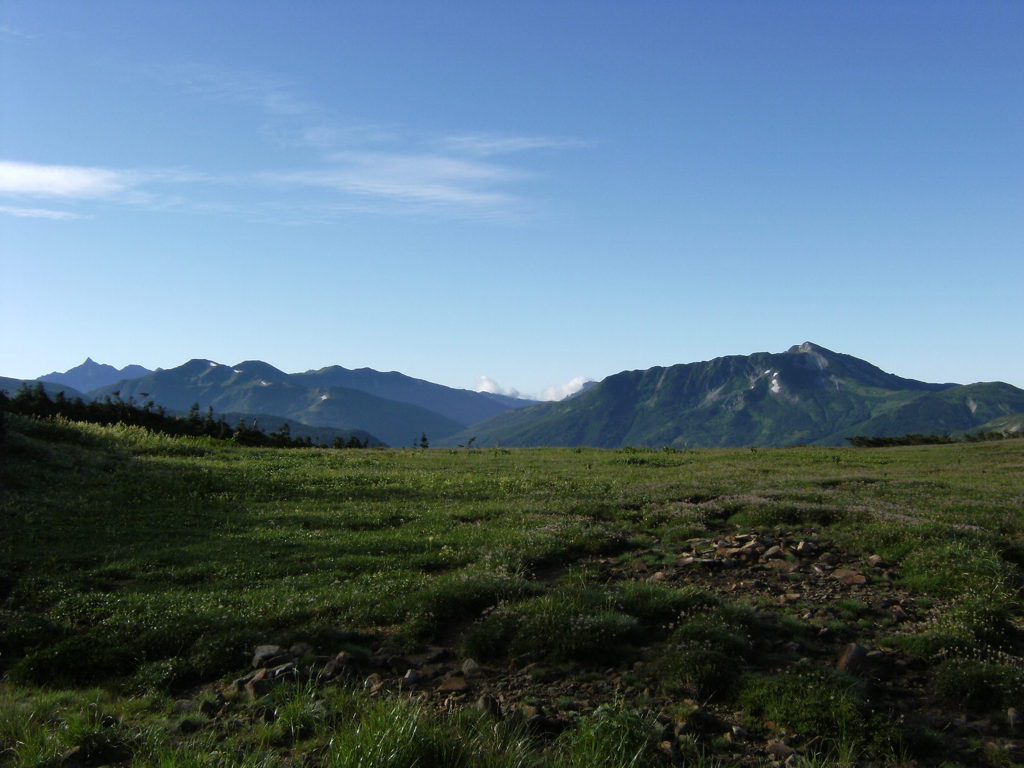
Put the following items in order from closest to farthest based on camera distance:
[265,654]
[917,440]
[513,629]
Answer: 1. [265,654]
2. [513,629]
3. [917,440]

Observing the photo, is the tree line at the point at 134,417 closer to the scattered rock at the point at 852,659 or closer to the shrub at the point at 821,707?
the scattered rock at the point at 852,659

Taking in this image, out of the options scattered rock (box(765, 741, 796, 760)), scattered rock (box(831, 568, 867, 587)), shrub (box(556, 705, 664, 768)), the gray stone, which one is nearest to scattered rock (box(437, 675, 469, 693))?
shrub (box(556, 705, 664, 768))

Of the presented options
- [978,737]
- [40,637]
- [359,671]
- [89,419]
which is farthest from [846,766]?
[89,419]

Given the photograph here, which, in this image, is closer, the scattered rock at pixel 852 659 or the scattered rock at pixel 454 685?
the scattered rock at pixel 454 685

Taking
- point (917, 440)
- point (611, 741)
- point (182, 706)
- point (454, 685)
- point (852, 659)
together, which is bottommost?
point (182, 706)

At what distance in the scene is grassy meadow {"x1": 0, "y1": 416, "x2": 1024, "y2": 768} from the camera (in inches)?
327

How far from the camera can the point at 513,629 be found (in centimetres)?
1170

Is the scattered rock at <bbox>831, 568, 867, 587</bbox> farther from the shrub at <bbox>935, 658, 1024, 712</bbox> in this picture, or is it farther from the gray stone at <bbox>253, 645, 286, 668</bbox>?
the gray stone at <bbox>253, 645, 286, 668</bbox>

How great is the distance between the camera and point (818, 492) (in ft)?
80.2

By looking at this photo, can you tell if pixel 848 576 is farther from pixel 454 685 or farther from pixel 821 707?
pixel 454 685

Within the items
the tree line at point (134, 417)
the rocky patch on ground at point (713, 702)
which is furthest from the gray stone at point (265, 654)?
the tree line at point (134, 417)

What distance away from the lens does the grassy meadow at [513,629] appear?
8.30m

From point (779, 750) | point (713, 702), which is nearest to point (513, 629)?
point (713, 702)

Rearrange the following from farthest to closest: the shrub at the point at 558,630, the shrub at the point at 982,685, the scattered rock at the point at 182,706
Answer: the shrub at the point at 558,630 < the shrub at the point at 982,685 < the scattered rock at the point at 182,706
